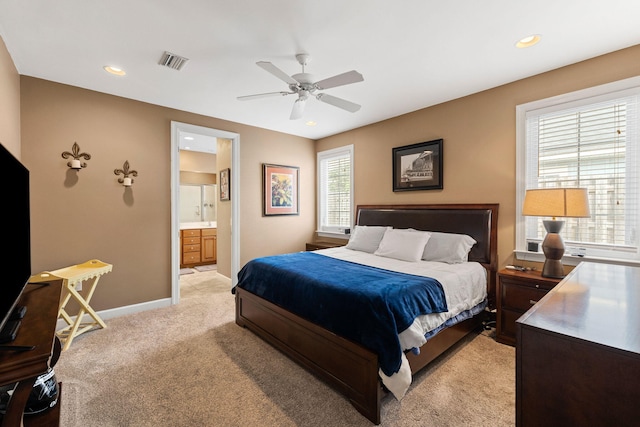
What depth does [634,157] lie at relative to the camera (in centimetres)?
246

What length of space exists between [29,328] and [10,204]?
2.05ft

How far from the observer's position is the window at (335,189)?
514 centimetres

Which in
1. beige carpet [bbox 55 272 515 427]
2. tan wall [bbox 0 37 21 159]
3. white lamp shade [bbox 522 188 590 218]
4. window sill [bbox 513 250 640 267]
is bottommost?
beige carpet [bbox 55 272 515 427]

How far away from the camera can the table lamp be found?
7.76 ft

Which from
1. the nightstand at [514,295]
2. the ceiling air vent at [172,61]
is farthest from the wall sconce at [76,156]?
the nightstand at [514,295]

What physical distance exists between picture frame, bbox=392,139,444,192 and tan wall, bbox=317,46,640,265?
0.08 metres

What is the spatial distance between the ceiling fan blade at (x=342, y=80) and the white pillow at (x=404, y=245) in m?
1.91

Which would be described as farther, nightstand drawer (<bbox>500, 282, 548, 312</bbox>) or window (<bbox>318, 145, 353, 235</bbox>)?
window (<bbox>318, 145, 353, 235</bbox>)

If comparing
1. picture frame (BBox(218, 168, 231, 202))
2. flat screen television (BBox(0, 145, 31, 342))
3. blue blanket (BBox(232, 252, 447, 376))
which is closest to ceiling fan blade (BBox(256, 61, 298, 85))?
flat screen television (BBox(0, 145, 31, 342))

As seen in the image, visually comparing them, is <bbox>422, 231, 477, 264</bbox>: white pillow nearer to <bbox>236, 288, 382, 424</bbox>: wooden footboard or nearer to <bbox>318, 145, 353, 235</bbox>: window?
<bbox>236, 288, 382, 424</bbox>: wooden footboard

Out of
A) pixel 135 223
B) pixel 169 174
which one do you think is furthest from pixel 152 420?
pixel 169 174

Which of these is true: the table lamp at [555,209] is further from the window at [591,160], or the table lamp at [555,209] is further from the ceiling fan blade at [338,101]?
the ceiling fan blade at [338,101]

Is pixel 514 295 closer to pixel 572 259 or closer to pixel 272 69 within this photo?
pixel 572 259

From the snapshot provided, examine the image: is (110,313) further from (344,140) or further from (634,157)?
(634,157)
